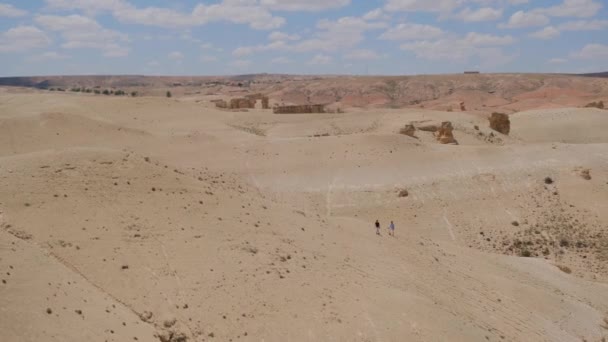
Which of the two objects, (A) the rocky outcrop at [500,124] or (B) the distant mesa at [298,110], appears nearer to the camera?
(A) the rocky outcrop at [500,124]

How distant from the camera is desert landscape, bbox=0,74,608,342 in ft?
39.8

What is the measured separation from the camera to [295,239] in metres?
16.6

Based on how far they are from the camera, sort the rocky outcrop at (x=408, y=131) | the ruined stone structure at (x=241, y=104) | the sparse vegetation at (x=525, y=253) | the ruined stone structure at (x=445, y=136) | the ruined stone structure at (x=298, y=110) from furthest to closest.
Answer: the ruined stone structure at (x=241, y=104), the ruined stone structure at (x=298, y=110), the rocky outcrop at (x=408, y=131), the ruined stone structure at (x=445, y=136), the sparse vegetation at (x=525, y=253)

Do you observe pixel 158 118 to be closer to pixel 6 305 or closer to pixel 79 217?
pixel 79 217

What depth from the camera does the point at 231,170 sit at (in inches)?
1277

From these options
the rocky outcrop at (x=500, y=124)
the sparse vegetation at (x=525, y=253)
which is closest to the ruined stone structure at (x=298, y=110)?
the rocky outcrop at (x=500, y=124)

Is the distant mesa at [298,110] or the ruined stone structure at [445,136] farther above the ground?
the distant mesa at [298,110]

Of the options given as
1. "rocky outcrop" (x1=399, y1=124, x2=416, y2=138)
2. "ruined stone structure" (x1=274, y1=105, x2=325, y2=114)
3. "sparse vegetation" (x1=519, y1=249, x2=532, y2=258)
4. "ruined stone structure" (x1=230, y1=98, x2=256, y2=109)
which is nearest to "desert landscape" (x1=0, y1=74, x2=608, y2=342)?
"sparse vegetation" (x1=519, y1=249, x2=532, y2=258)

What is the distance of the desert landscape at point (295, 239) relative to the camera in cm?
1212

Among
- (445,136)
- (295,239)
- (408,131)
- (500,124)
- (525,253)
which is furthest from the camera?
(500,124)

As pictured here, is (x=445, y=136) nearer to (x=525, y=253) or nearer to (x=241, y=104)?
(x=525, y=253)

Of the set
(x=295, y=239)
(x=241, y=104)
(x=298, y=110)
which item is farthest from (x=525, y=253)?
(x=241, y=104)

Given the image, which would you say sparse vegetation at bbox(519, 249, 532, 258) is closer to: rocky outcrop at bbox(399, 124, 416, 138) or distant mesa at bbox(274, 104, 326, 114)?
rocky outcrop at bbox(399, 124, 416, 138)

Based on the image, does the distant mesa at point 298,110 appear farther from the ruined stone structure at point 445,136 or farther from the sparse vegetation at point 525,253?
the sparse vegetation at point 525,253
